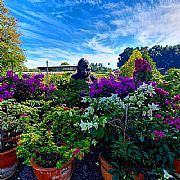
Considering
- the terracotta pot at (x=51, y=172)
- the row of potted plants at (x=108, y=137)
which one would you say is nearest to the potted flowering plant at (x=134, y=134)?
the row of potted plants at (x=108, y=137)

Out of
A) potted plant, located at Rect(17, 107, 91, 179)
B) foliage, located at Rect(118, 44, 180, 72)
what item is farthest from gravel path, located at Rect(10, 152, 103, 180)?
foliage, located at Rect(118, 44, 180, 72)

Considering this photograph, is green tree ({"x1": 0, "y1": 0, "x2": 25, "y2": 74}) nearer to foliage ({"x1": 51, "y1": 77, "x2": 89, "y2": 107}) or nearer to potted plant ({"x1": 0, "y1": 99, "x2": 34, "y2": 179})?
foliage ({"x1": 51, "y1": 77, "x2": 89, "y2": 107})

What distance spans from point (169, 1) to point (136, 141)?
298cm

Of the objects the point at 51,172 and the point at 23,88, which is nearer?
the point at 51,172

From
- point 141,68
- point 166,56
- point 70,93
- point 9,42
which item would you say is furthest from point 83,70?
point 166,56

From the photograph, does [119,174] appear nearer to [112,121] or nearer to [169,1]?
[112,121]

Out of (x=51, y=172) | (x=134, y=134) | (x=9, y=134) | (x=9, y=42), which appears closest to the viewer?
(x=51, y=172)

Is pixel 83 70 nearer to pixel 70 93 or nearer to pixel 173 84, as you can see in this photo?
pixel 70 93

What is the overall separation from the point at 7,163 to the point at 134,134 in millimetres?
1589

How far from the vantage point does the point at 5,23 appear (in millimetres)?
12570

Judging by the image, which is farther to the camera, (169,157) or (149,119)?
(149,119)

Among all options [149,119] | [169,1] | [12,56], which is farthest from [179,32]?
[12,56]

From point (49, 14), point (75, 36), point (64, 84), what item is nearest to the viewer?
point (64, 84)

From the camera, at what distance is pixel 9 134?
2.30m
